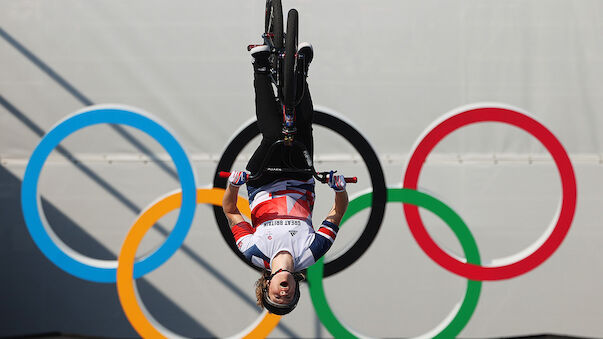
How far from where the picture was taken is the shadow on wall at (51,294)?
529 cm

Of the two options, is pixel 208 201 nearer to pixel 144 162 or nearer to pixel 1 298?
pixel 144 162

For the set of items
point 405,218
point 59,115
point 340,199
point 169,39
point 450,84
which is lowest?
point 405,218

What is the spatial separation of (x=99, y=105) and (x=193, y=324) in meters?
2.28

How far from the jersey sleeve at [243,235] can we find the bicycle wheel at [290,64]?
86cm

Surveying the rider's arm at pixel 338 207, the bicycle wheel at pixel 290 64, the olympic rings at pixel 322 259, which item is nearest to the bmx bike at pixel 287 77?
the bicycle wheel at pixel 290 64

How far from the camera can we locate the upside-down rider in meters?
3.10

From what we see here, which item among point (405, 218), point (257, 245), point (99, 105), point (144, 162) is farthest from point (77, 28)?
point (405, 218)

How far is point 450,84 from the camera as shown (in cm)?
512

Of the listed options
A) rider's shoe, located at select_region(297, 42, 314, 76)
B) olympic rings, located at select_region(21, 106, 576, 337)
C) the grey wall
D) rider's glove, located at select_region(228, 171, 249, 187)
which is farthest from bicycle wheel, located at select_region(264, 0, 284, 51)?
olympic rings, located at select_region(21, 106, 576, 337)

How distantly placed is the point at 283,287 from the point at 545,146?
3.26 m

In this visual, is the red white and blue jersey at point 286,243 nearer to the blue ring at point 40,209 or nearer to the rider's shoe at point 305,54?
the rider's shoe at point 305,54

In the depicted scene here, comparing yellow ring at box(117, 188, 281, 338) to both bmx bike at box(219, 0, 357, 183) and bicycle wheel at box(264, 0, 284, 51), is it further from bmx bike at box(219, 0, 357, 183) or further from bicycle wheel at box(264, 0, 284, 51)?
bicycle wheel at box(264, 0, 284, 51)

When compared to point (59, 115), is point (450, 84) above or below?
above

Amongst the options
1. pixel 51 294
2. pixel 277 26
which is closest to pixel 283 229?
pixel 277 26
